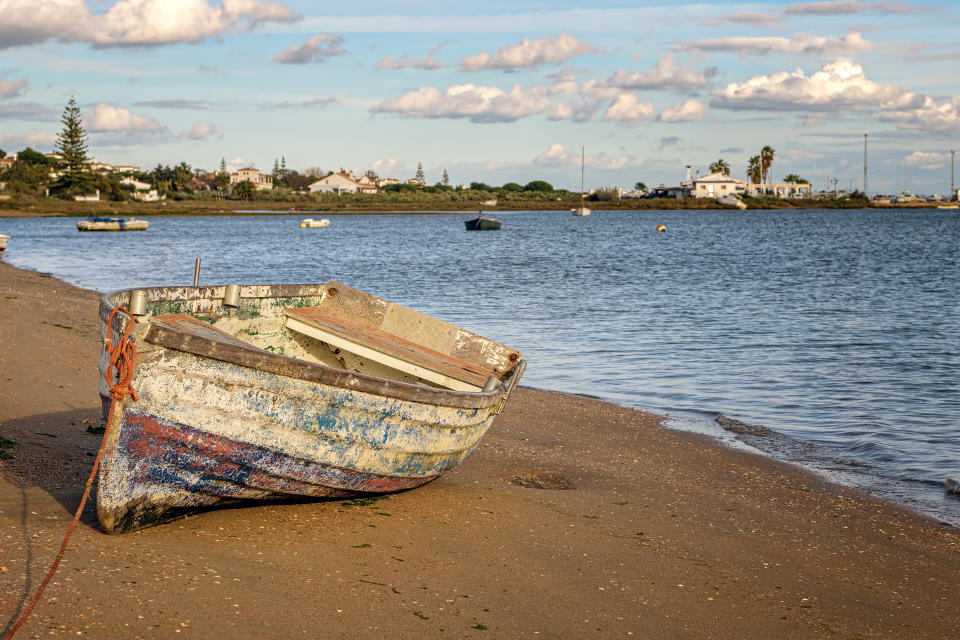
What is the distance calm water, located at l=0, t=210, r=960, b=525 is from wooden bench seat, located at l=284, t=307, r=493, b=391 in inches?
174

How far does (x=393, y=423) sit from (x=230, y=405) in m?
1.25

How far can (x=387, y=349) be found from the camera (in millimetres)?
8102

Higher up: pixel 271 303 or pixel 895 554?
pixel 271 303

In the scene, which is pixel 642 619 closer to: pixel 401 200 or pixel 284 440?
pixel 284 440

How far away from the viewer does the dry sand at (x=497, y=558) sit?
480 centimetres

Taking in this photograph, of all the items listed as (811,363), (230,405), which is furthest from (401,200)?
(230,405)

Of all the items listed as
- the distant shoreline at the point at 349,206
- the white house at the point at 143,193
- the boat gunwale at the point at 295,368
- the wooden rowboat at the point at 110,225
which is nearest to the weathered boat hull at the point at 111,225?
the wooden rowboat at the point at 110,225

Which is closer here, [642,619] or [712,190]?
[642,619]

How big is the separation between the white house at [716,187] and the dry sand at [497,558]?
157784 mm

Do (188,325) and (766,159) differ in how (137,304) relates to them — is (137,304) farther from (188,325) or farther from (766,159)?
(766,159)

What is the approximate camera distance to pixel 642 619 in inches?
207

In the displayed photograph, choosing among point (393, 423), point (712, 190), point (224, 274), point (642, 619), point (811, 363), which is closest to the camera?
point (642, 619)

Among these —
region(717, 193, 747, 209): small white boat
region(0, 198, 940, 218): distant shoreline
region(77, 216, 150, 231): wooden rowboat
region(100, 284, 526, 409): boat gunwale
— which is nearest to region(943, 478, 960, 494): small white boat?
region(100, 284, 526, 409): boat gunwale

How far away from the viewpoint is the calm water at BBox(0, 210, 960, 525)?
38.5 ft
